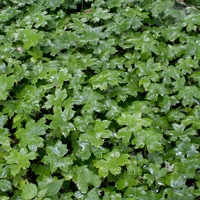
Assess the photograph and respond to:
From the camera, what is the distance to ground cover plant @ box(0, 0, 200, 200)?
247 cm

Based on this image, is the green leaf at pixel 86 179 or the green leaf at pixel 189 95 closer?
the green leaf at pixel 86 179

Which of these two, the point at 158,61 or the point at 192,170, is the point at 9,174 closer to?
the point at 192,170

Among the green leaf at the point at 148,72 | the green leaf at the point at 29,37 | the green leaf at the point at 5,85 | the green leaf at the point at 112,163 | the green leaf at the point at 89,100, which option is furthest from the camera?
the green leaf at the point at 29,37

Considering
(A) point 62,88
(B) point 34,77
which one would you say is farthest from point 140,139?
(B) point 34,77

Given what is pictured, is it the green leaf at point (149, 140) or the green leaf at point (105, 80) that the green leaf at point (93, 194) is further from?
the green leaf at point (105, 80)

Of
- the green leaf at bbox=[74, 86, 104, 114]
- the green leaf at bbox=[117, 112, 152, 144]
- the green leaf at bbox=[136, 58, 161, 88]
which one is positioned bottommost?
the green leaf at bbox=[117, 112, 152, 144]

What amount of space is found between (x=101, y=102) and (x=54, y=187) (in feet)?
3.02

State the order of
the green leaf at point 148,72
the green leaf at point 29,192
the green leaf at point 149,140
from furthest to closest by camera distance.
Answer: the green leaf at point 148,72, the green leaf at point 149,140, the green leaf at point 29,192

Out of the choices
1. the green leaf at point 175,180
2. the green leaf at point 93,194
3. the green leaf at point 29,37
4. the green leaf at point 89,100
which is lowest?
the green leaf at point 175,180

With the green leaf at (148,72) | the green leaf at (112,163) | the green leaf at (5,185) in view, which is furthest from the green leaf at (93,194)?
the green leaf at (148,72)

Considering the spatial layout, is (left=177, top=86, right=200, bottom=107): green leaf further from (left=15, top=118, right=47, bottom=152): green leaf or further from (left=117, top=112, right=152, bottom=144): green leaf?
(left=15, top=118, right=47, bottom=152): green leaf

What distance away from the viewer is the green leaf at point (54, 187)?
235 centimetres

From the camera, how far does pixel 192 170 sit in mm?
2453

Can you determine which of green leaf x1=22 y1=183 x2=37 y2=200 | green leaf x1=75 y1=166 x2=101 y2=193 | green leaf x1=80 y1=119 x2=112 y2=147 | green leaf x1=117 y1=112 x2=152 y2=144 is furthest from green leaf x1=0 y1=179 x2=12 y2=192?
green leaf x1=117 y1=112 x2=152 y2=144
